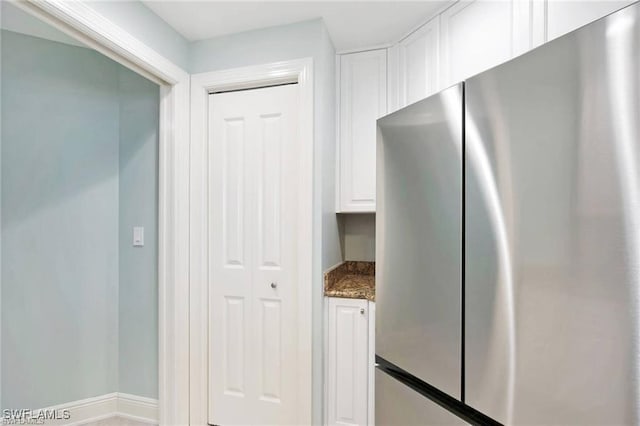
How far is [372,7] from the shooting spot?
1.70 meters

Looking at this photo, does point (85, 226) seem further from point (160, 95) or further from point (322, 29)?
point (322, 29)

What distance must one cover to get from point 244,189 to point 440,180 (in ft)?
4.44

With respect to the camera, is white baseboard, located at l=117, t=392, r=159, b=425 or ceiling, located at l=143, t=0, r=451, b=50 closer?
ceiling, located at l=143, t=0, r=451, b=50

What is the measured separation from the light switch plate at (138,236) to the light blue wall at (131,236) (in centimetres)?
3

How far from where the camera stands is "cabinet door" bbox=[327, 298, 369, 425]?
1737 millimetres

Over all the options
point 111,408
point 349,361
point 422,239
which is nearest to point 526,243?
point 422,239

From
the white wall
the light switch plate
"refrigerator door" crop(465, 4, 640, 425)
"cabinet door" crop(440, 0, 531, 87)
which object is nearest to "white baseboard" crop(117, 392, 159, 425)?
the light switch plate

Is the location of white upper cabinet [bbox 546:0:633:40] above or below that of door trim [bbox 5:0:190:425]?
above

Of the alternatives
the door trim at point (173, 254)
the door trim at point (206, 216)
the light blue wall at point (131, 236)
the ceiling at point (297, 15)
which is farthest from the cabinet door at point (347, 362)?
the ceiling at point (297, 15)

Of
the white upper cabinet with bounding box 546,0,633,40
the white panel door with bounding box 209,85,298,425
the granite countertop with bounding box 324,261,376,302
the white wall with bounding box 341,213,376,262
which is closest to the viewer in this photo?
the white upper cabinet with bounding box 546,0,633,40

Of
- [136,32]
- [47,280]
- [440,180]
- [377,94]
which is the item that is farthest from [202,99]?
[440,180]

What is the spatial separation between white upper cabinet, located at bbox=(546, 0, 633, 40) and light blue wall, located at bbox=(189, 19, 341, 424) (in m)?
1.07

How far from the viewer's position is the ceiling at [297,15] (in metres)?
1.67

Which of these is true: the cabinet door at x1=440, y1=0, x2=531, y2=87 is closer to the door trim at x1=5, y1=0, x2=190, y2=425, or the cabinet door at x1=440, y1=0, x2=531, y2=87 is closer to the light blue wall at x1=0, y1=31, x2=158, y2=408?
the door trim at x1=5, y1=0, x2=190, y2=425
